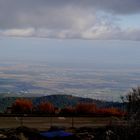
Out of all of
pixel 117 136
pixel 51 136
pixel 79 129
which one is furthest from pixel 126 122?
pixel 79 129

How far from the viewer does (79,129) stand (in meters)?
37.2

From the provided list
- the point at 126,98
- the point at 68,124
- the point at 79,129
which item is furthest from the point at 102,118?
the point at 126,98

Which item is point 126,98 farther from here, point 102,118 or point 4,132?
point 102,118

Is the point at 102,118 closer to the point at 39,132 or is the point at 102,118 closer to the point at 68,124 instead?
the point at 68,124

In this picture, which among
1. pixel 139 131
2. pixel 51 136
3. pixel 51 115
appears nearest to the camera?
pixel 139 131

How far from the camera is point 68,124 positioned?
41.2 m

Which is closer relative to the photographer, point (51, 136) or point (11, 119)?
point (51, 136)

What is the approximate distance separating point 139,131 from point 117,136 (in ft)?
3.53

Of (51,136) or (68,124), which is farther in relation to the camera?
(68,124)

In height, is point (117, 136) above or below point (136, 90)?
below

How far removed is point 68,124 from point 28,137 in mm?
7570

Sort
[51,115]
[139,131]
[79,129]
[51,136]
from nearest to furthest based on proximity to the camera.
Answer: [139,131] → [51,136] → [79,129] → [51,115]

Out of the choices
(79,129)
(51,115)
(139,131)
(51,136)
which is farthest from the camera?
(51,115)

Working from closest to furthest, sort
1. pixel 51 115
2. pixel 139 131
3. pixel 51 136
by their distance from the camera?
pixel 139 131 < pixel 51 136 < pixel 51 115
